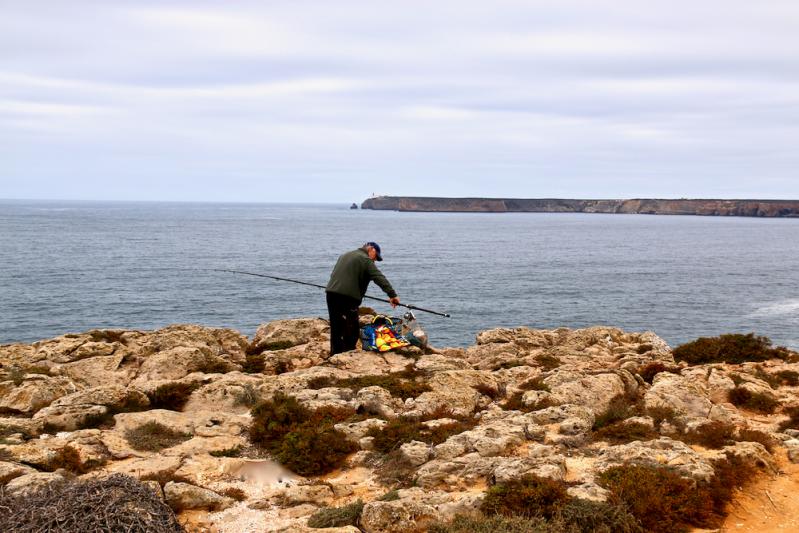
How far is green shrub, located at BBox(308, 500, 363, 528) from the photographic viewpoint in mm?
8641

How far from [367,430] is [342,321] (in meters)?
5.66

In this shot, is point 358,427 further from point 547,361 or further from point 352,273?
point 547,361

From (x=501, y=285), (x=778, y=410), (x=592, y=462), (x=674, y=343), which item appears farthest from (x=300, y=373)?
(x=501, y=285)

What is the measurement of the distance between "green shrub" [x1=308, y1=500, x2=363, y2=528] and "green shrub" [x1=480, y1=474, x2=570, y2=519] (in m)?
1.81

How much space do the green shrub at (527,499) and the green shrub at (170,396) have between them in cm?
823

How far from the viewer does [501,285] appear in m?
69.6

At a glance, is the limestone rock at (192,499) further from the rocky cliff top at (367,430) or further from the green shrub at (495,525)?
the green shrub at (495,525)

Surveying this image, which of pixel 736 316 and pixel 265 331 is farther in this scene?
pixel 736 316

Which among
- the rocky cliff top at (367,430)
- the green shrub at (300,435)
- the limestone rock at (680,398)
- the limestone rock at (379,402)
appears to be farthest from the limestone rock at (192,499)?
the limestone rock at (680,398)

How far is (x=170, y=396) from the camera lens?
47.0 feet

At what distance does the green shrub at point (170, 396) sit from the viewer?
14.2 metres

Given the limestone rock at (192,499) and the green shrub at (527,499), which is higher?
the green shrub at (527,499)

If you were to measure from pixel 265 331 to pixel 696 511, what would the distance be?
16464 mm

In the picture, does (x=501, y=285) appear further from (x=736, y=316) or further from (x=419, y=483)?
(x=419, y=483)
